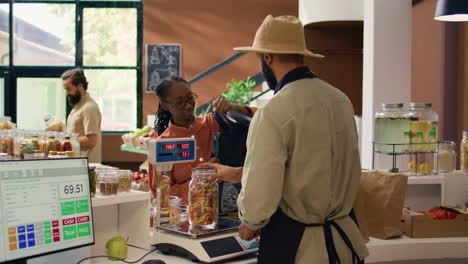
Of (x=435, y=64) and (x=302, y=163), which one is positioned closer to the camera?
(x=302, y=163)

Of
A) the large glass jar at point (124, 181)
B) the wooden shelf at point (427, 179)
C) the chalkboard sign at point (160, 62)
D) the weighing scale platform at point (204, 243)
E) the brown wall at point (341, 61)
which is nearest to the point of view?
the weighing scale platform at point (204, 243)

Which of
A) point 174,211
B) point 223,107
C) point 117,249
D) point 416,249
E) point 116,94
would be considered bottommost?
point 416,249

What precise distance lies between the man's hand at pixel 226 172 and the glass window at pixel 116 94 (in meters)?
7.01

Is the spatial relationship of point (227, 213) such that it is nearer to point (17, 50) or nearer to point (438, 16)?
point (438, 16)

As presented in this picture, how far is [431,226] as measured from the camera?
293 cm

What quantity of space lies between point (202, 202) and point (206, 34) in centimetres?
706

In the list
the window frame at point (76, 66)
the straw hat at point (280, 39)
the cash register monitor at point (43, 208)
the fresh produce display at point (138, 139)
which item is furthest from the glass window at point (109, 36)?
the cash register monitor at point (43, 208)

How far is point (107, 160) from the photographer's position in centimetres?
915

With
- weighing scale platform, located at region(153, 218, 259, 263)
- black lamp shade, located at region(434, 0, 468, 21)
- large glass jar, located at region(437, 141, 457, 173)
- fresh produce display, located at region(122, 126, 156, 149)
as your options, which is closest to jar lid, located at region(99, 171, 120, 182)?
weighing scale platform, located at region(153, 218, 259, 263)

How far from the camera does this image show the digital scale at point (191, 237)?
2.24m

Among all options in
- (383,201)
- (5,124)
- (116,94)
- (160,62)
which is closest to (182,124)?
(383,201)

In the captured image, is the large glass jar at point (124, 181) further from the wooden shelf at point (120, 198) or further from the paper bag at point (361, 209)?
the paper bag at point (361, 209)

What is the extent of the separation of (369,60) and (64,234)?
146 inches

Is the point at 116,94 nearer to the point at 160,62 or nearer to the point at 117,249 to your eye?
the point at 160,62
